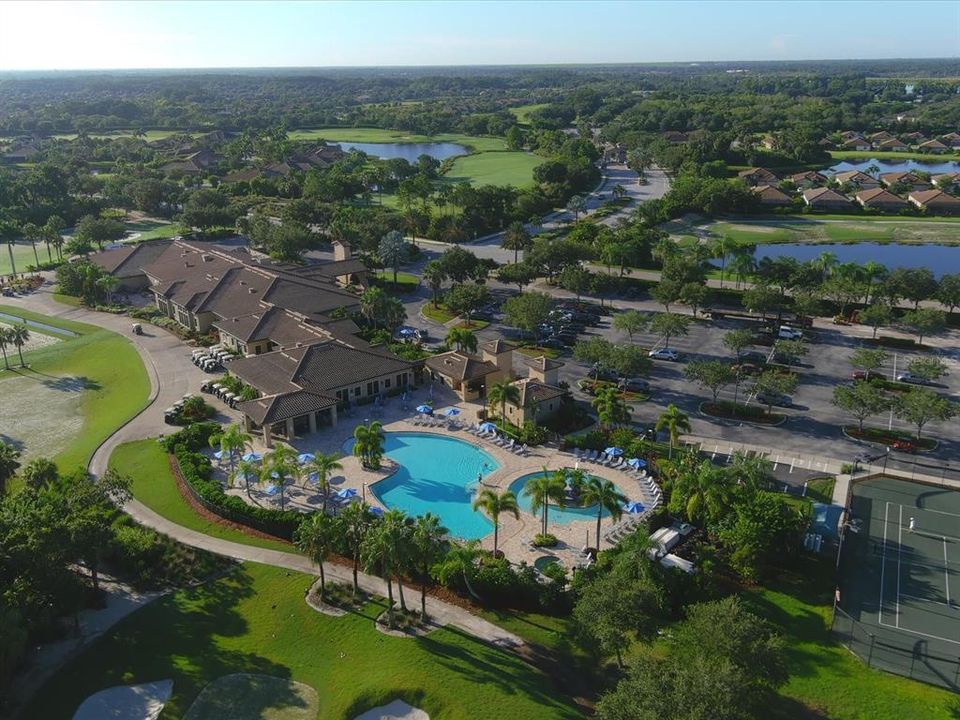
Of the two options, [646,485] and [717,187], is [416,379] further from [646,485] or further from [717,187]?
[717,187]

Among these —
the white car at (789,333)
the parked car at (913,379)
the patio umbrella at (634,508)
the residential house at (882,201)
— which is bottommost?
the patio umbrella at (634,508)

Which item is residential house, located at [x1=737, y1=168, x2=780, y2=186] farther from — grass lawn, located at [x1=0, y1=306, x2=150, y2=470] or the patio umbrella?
grass lawn, located at [x1=0, y1=306, x2=150, y2=470]

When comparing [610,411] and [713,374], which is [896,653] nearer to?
[610,411]

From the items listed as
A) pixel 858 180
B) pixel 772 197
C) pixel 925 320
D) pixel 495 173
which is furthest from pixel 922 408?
pixel 495 173

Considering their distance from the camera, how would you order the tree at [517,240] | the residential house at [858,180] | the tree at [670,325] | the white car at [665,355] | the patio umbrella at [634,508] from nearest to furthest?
the patio umbrella at [634,508] → the tree at [670,325] → the white car at [665,355] → the tree at [517,240] → the residential house at [858,180]

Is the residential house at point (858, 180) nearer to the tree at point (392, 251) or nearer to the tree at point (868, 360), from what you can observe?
the tree at point (868, 360)

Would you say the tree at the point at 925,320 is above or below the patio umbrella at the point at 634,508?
above

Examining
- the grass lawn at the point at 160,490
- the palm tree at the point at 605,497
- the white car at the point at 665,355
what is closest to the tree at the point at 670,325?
the white car at the point at 665,355

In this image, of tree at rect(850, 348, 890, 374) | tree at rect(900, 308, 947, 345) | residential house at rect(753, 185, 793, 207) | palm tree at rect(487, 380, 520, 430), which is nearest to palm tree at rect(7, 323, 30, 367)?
palm tree at rect(487, 380, 520, 430)
